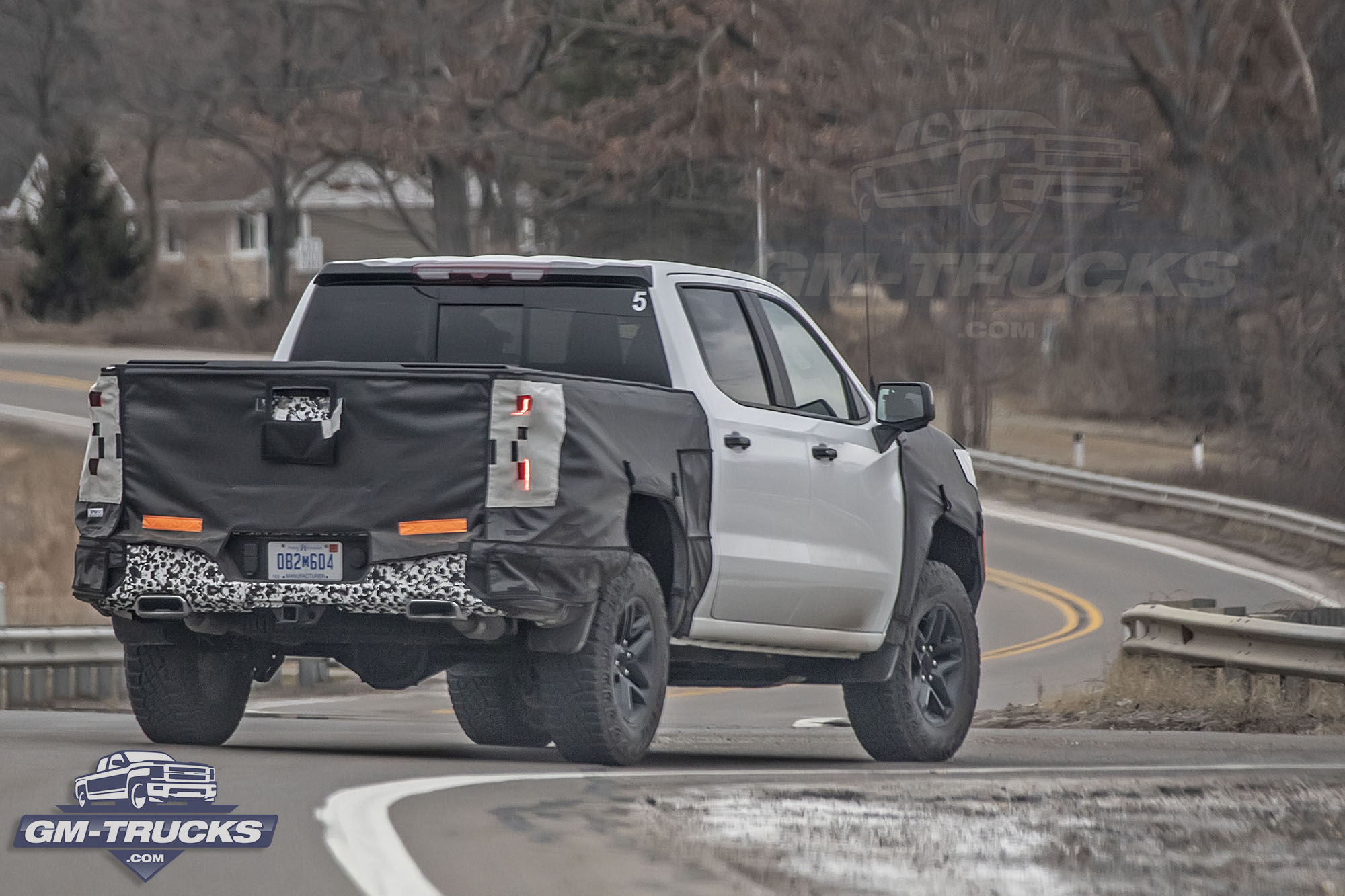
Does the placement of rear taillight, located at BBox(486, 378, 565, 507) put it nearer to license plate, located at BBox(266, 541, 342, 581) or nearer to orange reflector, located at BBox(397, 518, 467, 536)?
orange reflector, located at BBox(397, 518, 467, 536)

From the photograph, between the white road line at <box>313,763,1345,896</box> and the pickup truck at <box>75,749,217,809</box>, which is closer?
the white road line at <box>313,763,1345,896</box>

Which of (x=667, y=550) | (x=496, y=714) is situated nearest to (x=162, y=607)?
(x=667, y=550)

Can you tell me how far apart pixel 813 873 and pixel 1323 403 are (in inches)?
1273

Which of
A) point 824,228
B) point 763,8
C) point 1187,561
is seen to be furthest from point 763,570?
point 824,228

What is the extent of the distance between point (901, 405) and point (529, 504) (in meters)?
2.93

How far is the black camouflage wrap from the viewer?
8562mm

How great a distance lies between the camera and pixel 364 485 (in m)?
8.73

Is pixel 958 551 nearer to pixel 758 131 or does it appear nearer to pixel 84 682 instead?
pixel 84 682

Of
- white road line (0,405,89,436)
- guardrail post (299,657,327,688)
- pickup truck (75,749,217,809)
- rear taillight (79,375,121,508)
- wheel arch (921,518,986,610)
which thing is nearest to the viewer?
pickup truck (75,749,217,809)

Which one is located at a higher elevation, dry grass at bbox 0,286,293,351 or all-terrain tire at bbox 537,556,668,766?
dry grass at bbox 0,286,293,351

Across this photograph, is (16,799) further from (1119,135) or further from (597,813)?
(1119,135)

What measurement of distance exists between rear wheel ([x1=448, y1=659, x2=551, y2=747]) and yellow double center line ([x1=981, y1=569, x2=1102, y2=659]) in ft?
46.0

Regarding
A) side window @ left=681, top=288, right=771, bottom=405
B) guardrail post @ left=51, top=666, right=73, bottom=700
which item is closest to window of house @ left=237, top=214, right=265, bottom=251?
guardrail post @ left=51, top=666, right=73, bottom=700

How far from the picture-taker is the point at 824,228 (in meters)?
56.8
